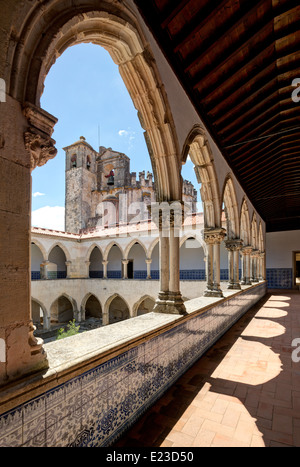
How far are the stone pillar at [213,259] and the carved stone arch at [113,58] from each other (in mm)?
2005

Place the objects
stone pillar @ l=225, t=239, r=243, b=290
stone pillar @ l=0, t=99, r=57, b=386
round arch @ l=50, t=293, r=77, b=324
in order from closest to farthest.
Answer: stone pillar @ l=0, t=99, r=57, b=386, stone pillar @ l=225, t=239, r=243, b=290, round arch @ l=50, t=293, r=77, b=324

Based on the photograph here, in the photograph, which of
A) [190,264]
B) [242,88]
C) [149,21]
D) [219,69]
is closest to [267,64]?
[242,88]

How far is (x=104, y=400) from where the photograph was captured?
5.87 ft

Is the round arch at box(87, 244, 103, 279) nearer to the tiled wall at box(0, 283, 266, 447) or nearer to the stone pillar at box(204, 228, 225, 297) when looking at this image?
the stone pillar at box(204, 228, 225, 297)

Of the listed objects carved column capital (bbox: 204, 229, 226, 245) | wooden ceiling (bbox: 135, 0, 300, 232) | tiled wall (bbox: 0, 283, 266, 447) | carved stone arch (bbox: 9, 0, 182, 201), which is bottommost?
tiled wall (bbox: 0, 283, 266, 447)

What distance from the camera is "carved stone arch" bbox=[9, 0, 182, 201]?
4.50 ft

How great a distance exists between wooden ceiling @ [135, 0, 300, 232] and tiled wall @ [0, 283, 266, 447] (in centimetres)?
336

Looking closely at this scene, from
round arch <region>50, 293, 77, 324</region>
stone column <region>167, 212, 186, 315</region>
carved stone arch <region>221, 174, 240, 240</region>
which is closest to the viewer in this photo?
stone column <region>167, 212, 186, 315</region>

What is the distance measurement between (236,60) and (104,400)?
4.08 meters

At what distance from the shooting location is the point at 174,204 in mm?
3379

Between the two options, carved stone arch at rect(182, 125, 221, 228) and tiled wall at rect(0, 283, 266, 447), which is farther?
carved stone arch at rect(182, 125, 221, 228)

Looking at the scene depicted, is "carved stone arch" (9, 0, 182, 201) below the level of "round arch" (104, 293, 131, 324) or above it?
above

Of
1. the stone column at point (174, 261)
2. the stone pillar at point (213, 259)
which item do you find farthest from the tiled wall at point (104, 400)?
the stone pillar at point (213, 259)

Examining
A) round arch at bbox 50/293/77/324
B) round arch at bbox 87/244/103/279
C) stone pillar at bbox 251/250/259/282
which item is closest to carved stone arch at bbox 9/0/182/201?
stone pillar at bbox 251/250/259/282
